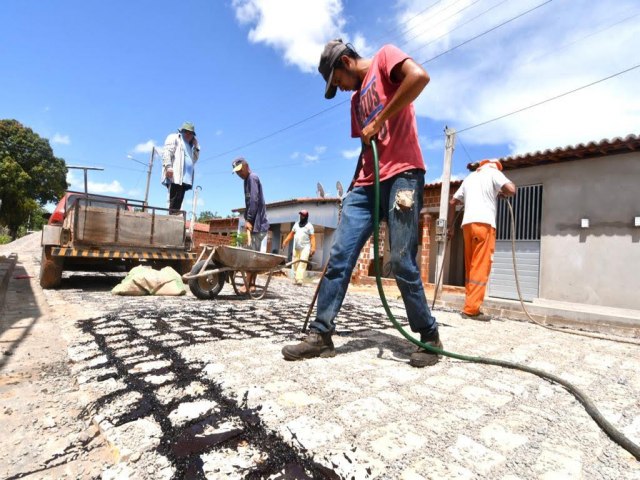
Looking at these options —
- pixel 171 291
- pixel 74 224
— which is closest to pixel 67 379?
pixel 171 291

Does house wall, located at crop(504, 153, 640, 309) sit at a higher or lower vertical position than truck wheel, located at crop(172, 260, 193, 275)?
higher

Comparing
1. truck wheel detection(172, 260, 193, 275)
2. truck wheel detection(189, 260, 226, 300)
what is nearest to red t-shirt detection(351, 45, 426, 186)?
truck wheel detection(189, 260, 226, 300)

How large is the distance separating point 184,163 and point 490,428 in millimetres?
5855

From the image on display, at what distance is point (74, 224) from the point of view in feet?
17.1

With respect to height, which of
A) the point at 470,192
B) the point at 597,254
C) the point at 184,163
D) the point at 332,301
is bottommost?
the point at 332,301

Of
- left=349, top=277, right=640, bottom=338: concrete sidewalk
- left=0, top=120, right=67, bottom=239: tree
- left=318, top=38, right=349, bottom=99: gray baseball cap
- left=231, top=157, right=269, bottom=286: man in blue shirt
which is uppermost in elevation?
left=0, top=120, right=67, bottom=239: tree

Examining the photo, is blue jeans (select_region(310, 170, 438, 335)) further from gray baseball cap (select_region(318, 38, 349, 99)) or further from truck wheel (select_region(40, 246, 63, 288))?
truck wheel (select_region(40, 246, 63, 288))

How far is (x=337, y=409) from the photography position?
1435 mm

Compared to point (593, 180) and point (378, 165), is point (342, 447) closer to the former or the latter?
point (378, 165)

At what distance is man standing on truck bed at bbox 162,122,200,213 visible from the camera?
5.93 m

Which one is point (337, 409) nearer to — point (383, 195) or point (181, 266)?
point (383, 195)

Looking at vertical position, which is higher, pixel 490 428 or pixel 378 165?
pixel 378 165

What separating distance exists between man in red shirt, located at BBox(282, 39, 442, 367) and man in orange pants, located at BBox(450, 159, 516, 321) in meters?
2.20

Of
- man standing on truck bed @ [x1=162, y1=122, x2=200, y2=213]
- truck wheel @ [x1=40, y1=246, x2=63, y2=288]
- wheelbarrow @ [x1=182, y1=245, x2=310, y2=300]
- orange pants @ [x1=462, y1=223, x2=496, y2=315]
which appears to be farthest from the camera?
man standing on truck bed @ [x1=162, y1=122, x2=200, y2=213]
